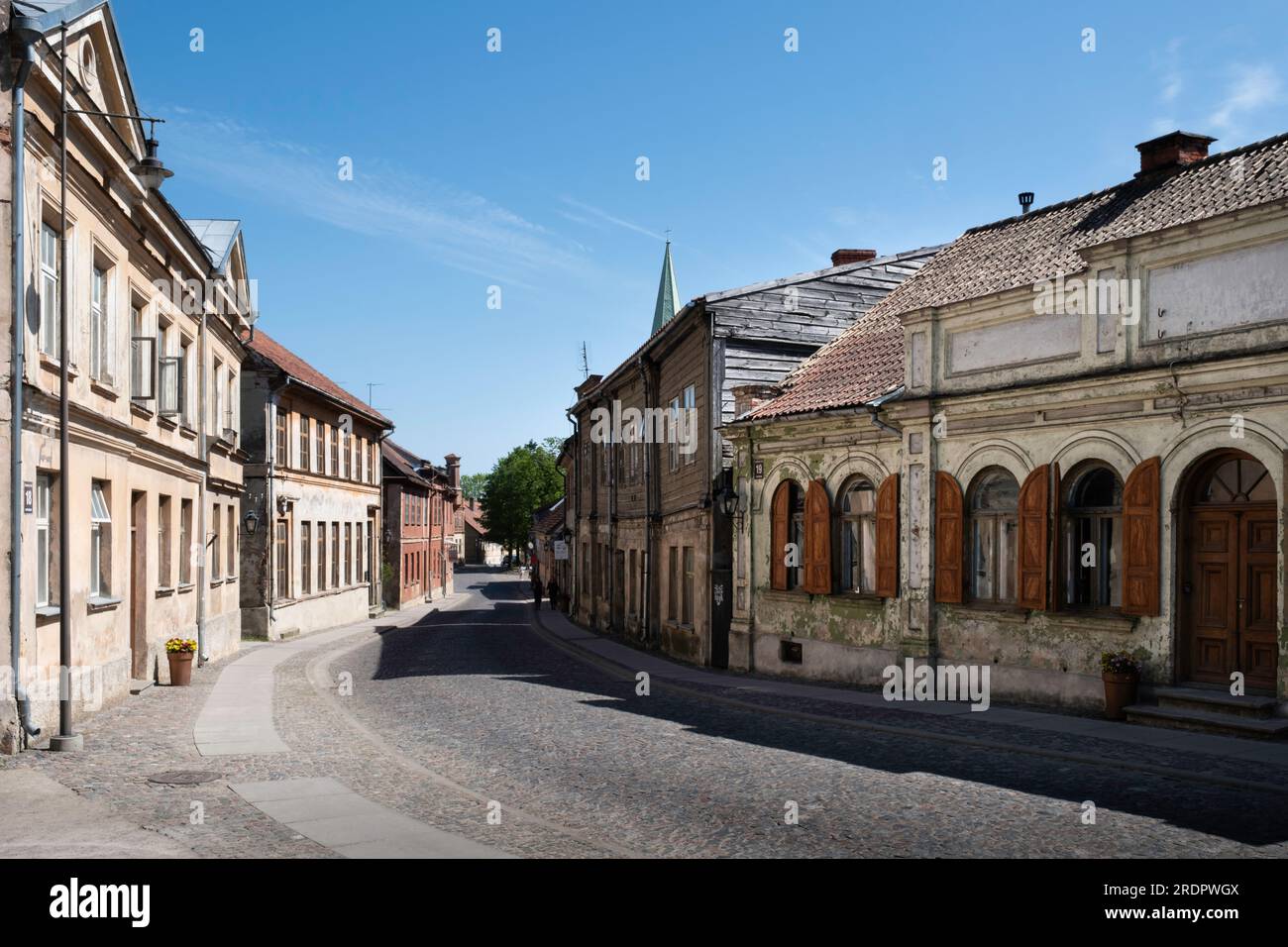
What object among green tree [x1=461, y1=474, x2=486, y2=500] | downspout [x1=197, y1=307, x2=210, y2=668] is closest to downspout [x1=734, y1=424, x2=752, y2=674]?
downspout [x1=197, y1=307, x2=210, y2=668]

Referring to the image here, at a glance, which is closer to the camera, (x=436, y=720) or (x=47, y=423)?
(x=47, y=423)

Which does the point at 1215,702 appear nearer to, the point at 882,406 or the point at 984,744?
the point at 984,744

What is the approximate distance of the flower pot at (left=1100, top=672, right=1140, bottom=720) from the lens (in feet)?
44.7

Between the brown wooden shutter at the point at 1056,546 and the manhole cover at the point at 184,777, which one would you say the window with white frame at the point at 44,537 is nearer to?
the manhole cover at the point at 184,777

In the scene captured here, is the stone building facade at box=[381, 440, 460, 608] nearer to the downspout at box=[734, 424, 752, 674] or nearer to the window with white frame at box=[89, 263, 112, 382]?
the downspout at box=[734, 424, 752, 674]

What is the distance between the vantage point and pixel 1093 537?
14.9 metres

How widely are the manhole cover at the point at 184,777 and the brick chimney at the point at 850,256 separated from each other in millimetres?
20138

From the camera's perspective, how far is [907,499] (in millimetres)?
17422

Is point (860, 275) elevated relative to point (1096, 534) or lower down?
elevated

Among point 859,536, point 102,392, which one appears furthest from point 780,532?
point 102,392

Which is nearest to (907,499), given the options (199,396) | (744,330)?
(744,330)

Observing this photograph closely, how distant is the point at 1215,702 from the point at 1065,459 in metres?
3.70
